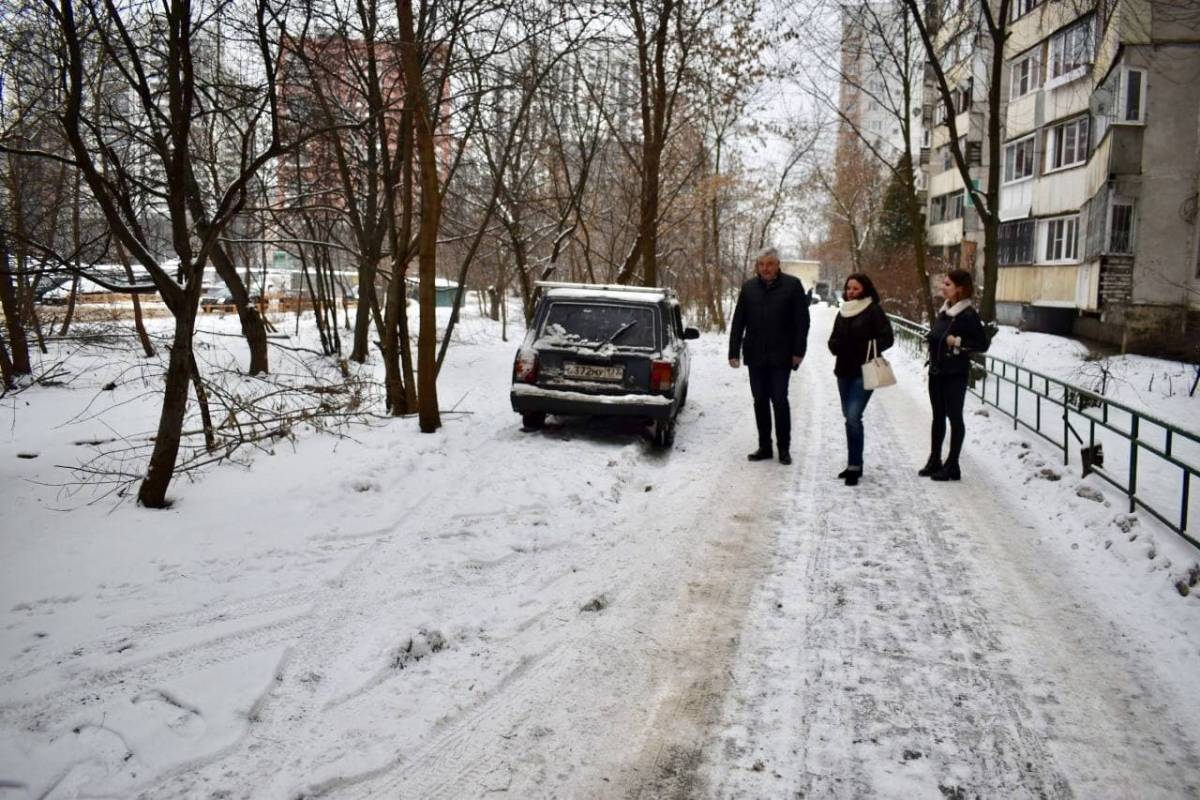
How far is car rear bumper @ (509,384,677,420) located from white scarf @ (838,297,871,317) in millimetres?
2088

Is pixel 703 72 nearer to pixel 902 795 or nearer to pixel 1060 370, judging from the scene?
pixel 1060 370

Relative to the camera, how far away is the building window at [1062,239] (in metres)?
25.2

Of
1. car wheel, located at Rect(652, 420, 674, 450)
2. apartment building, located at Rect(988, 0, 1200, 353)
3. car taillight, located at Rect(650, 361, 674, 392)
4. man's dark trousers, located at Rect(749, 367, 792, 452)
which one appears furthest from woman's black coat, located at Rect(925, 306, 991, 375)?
apartment building, located at Rect(988, 0, 1200, 353)

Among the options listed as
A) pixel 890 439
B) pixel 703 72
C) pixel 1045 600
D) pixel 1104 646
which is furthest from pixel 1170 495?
pixel 703 72

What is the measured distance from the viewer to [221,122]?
1230cm

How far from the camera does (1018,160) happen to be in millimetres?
29547

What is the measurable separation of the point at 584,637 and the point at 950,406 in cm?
491

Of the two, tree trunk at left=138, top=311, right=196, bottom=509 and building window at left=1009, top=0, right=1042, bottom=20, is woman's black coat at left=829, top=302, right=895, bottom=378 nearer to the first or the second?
tree trunk at left=138, top=311, right=196, bottom=509

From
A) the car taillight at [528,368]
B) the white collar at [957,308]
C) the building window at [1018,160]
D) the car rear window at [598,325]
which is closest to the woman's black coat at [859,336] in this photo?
the white collar at [957,308]

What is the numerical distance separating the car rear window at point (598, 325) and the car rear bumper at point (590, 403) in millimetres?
609

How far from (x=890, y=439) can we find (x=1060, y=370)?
9.96 metres

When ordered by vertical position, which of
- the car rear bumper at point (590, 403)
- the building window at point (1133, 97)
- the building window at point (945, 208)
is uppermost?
the building window at point (945, 208)

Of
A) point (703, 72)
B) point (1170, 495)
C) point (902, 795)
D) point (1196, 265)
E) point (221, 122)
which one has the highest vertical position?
point (703, 72)

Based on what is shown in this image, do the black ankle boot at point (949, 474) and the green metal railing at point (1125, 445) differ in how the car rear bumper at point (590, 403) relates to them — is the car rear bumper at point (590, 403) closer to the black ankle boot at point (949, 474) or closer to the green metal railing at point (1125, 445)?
the black ankle boot at point (949, 474)
